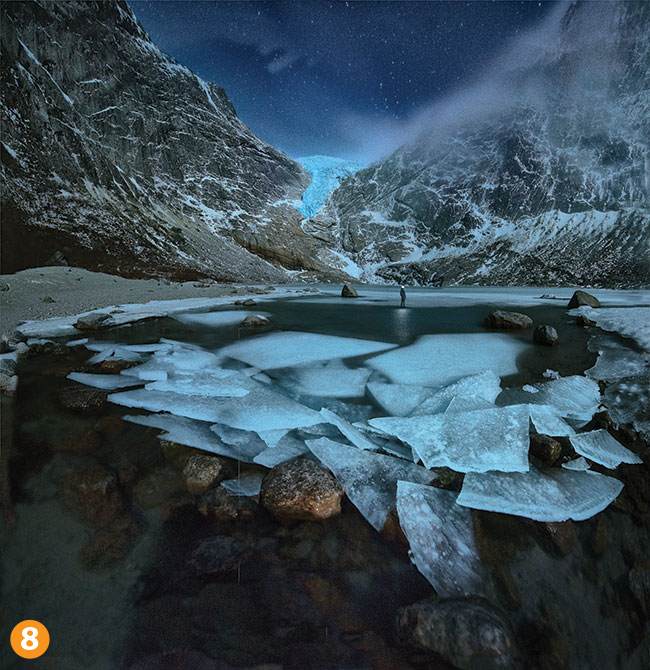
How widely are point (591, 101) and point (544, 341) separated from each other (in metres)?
110

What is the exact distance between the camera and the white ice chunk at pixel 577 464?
8.21ft

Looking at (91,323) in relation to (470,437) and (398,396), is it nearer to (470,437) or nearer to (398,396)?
(398,396)

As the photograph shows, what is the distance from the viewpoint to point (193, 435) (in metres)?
2.92

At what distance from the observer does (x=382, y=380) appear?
4359 mm

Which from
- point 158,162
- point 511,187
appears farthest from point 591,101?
point 158,162

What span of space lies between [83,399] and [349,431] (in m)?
2.96

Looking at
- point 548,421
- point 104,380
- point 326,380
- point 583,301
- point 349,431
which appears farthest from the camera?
point 583,301

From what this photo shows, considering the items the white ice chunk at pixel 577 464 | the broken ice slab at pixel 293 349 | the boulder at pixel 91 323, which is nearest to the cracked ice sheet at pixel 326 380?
the broken ice slab at pixel 293 349

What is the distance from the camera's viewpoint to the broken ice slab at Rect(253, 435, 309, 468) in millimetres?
2537

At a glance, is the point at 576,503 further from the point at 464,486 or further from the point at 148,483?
the point at 148,483

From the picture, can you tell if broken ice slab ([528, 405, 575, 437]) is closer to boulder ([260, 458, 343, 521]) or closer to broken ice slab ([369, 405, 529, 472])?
broken ice slab ([369, 405, 529, 472])

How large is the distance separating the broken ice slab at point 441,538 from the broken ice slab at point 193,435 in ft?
4.17

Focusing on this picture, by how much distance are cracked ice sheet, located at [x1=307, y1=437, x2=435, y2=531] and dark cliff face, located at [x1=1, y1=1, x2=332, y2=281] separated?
89.6 feet

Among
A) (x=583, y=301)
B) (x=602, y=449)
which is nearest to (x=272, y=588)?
(x=602, y=449)
